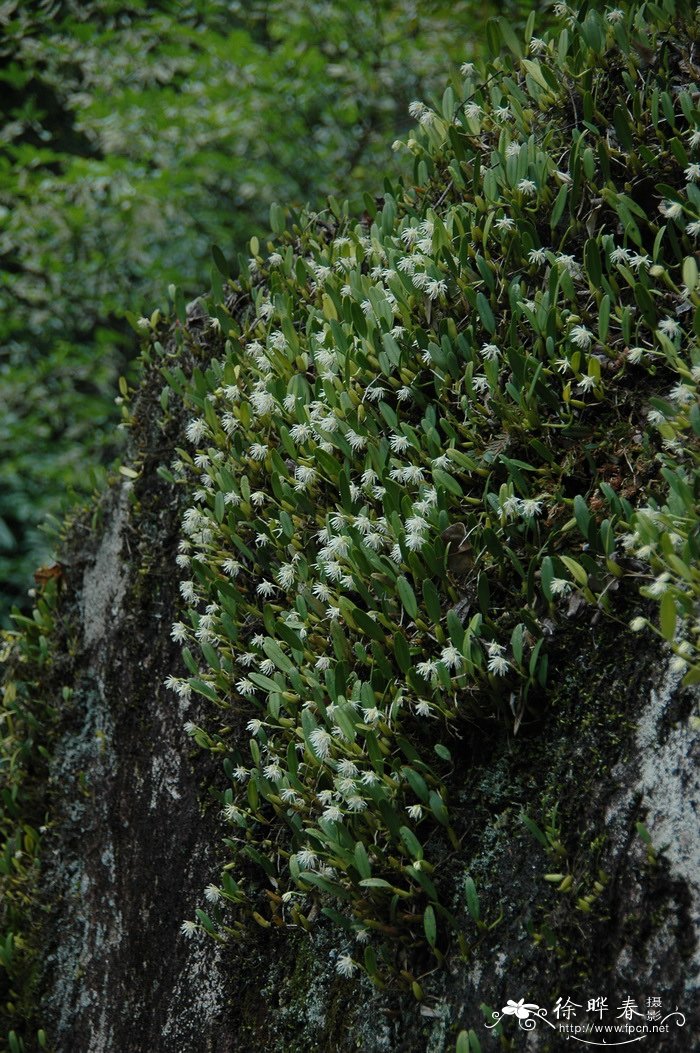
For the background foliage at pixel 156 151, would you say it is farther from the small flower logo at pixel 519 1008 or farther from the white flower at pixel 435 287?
the small flower logo at pixel 519 1008

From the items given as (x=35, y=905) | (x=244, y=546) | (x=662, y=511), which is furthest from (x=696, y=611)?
(x=35, y=905)

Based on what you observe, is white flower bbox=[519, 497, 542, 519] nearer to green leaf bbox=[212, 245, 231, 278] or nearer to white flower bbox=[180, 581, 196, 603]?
white flower bbox=[180, 581, 196, 603]

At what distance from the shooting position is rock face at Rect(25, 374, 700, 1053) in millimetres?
1915

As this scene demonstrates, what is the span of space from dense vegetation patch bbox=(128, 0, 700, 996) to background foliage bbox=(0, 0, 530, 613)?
3863 millimetres

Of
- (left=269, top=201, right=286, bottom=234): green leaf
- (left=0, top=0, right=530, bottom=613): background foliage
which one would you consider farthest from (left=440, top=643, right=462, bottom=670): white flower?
(left=0, top=0, right=530, bottom=613): background foliage

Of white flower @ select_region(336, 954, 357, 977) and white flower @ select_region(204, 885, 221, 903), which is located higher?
white flower @ select_region(336, 954, 357, 977)

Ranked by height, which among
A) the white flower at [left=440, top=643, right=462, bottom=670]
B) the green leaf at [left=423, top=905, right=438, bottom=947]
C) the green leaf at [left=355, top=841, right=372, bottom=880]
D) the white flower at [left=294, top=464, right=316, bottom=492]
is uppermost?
A: the white flower at [left=294, top=464, right=316, bottom=492]

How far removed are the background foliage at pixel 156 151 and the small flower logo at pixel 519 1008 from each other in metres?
5.34

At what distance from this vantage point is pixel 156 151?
23.7 ft

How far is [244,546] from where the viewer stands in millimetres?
2994

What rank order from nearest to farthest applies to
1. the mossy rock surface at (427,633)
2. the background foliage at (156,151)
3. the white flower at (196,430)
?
the mossy rock surface at (427,633) → the white flower at (196,430) → the background foliage at (156,151)

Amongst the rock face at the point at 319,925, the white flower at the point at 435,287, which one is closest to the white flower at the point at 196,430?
the rock face at the point at 319,925

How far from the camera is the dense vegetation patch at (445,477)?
2234 mm

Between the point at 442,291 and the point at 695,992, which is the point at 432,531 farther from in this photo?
the point at 695,992
